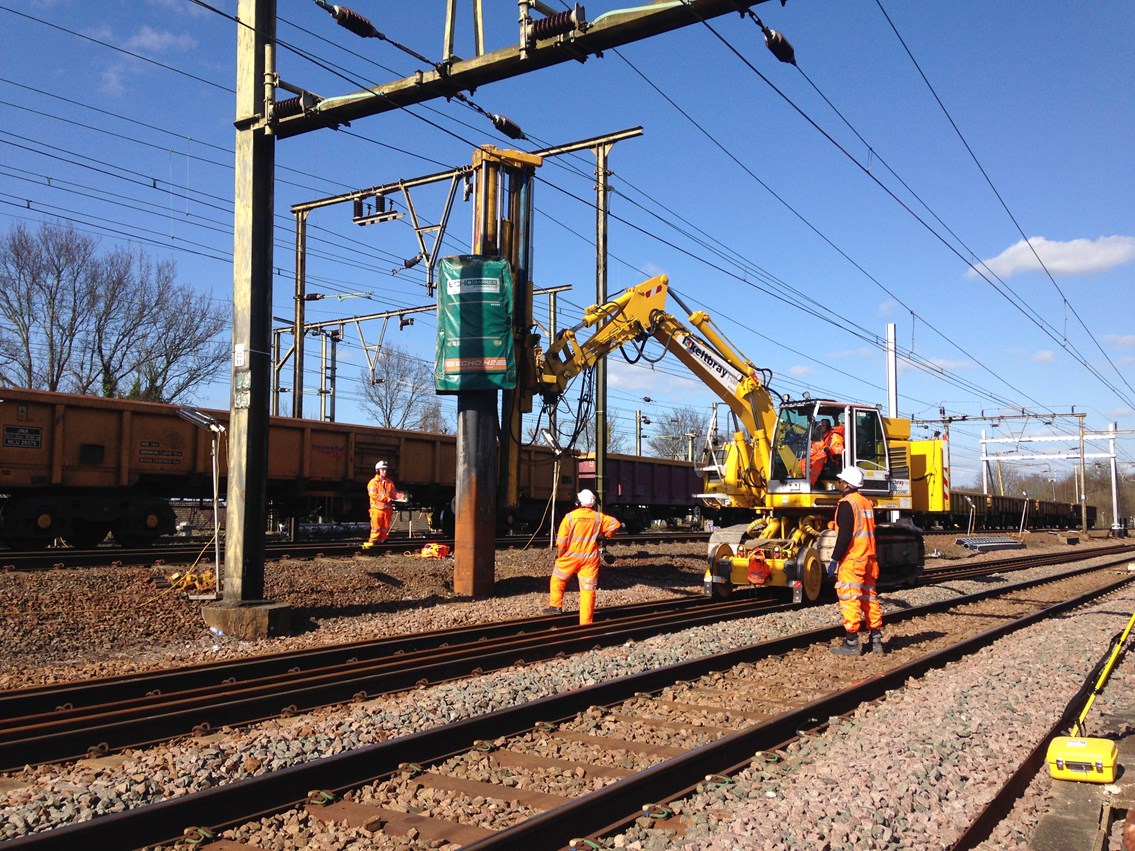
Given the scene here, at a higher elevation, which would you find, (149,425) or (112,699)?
(149,425)

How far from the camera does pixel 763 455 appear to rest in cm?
1462

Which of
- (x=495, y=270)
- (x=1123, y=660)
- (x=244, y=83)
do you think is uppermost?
(x=244, y=83)

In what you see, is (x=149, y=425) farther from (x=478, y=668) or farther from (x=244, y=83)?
(x=478, y=668)

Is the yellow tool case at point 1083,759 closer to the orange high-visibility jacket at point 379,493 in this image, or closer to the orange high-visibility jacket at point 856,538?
the orange high-visibility jacket at point 856,538

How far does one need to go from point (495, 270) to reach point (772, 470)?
17.0 feet

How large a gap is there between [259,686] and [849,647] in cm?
581

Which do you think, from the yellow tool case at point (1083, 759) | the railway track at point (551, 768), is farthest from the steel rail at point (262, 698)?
the yellow tool case at point (1083, 759)

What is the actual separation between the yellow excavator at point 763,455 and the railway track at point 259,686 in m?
2.75

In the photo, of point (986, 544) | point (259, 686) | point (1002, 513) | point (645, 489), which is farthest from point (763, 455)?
point (1002, 513)

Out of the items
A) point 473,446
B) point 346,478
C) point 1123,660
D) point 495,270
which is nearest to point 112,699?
point 473,446

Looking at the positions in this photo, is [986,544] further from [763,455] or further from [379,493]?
[379,493]

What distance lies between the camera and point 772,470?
14.2 meters

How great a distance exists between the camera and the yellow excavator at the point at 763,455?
13.7 m

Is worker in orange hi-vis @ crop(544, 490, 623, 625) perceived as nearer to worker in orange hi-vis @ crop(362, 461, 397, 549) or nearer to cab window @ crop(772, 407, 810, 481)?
cab window @ crop(772, 407, 810, 481)
